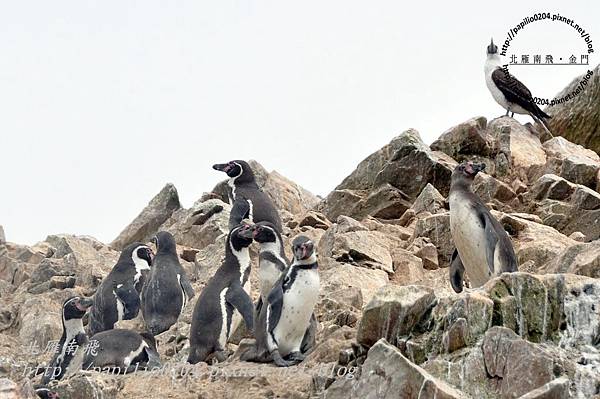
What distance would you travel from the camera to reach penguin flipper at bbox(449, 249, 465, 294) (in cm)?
1417

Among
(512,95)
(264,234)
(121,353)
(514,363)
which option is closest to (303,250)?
(264,234)

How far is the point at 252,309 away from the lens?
1366 cm

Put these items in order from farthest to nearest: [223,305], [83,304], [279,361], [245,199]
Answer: [245,199] < [83,304] < [223,305] < [279,361]

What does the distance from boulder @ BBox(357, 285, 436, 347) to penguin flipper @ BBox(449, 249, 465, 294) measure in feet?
11.2

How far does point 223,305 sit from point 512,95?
31.9 feet

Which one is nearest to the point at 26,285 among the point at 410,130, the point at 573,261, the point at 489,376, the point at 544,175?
the point at 410,130

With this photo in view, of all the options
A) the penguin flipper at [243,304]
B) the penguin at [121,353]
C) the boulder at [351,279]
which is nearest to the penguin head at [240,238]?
the penguin flipper at [243,304]

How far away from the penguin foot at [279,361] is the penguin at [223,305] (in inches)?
42.9

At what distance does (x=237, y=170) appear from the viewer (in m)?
18.7

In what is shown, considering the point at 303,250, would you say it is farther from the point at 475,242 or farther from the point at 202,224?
the point at 202,224

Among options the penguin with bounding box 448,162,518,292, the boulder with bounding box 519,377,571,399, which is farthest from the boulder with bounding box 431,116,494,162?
the boulder with bounding box 519,377,571,399

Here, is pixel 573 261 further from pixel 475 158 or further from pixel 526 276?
pixel 475 158

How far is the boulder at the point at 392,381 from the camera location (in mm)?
9328

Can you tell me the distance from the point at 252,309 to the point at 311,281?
4.70 feet
